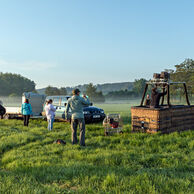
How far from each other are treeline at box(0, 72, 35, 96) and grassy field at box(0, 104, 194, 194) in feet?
347

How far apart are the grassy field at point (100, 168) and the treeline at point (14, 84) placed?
105915 millimetres

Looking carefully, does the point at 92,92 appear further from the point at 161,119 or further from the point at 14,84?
the point at 161,119

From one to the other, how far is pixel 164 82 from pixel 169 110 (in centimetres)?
125

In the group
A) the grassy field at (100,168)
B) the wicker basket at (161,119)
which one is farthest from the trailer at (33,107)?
the wicker basket at (161,119)

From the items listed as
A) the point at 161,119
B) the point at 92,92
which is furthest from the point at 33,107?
the point at 92,92

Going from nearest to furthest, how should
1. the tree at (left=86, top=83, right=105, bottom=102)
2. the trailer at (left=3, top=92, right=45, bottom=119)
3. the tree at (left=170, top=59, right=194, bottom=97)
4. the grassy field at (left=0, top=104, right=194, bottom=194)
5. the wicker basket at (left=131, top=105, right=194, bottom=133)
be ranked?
1. the grassy field at (left=0, top=104, right=194, bottom=194)
2. the wicker basket at (left=131, top=105, right=194, bottom=133)
3. the trailer at (left=3, top=92, right=45, bottom=119)
4. the tree at (left=170, top=59, right=194, bottom=97)
5. the tree at (left=86, top=83, right=105, bottom=102)

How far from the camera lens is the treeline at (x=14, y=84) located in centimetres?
10970

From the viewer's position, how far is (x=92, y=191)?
3689mm

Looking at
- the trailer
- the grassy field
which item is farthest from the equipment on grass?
the trailer

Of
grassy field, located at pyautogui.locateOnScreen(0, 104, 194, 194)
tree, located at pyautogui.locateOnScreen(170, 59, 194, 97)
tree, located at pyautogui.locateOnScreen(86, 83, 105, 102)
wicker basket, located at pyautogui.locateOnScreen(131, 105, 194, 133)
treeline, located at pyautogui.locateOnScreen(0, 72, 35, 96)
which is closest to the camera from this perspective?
grassy field, located at pyautogui.locateOnScreen(0, 104, 194, 194)

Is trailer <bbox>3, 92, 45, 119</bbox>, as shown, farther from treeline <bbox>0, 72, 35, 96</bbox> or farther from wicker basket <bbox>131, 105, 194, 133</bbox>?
treeline <bbox>0, 72, 35, 96</bbox>

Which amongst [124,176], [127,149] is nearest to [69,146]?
[127,149]

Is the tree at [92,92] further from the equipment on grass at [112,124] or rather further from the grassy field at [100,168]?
the grassy field at [100,168]

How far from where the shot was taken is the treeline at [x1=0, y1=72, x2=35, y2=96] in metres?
110
